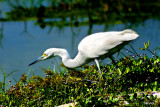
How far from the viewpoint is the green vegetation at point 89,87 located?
483 cm

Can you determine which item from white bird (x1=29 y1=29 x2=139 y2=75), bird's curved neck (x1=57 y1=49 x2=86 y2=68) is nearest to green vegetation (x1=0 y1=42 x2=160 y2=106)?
bird's curved neck (x1=57 y1=49 x2=86 y2=68)

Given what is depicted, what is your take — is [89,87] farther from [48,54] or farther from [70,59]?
[48,54]

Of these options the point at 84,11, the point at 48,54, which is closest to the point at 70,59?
the point at 48,54

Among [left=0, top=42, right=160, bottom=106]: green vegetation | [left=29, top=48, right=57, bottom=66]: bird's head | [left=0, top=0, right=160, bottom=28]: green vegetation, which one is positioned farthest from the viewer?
[left=0, top=0, right=160, bottom=28]: green vegetation

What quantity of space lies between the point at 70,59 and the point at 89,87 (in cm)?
55

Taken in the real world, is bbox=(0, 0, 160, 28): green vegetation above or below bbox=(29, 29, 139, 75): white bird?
above

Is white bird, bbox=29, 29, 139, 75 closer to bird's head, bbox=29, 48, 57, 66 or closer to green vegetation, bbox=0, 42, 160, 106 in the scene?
bird's head, bbox=29, 48, 57, 66

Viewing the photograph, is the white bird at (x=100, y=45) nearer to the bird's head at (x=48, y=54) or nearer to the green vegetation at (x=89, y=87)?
the bird's head at (x=48, y=54)

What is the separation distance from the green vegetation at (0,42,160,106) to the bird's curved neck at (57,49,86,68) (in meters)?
0.21

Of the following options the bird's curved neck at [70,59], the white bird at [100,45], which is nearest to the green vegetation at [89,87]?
the bird's curved neck at [70,59]

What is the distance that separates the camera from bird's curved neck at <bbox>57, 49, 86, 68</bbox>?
209 inches

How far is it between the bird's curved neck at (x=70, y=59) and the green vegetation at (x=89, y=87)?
0.69 ft

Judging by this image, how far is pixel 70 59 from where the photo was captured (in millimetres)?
5379

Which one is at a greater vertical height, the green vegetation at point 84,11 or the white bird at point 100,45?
the green vegetation at point 84,11
